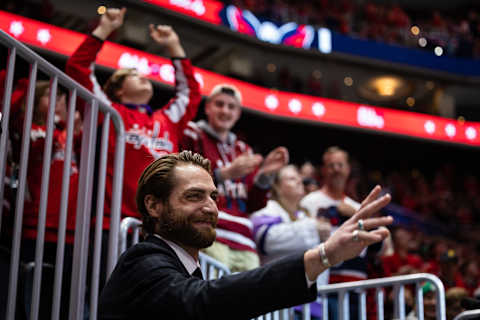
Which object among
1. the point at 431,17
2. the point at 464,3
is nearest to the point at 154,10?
the point at 431,17

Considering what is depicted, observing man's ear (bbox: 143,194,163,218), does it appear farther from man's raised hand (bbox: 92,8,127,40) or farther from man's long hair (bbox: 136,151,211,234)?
man's raised hand (bbox: 92,8,127,40)

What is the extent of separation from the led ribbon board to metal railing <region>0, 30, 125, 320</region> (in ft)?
22.5

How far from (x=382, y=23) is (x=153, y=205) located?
664 inches

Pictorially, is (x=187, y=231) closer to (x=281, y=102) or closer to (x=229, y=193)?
(x=229, y=193)

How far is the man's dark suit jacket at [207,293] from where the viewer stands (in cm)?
136

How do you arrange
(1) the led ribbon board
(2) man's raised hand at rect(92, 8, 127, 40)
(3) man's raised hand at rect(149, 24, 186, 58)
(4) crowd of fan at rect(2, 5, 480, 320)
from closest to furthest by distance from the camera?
(4) crowd of fan at rect(2, 5, 480, 320), (2) man's raised hand at rect(92, 8, 127, 40), (3) man's raised hand at rect(149, 24, 186, 58), (1) the led ribbon board

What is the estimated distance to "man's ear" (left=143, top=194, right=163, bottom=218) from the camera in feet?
5.84

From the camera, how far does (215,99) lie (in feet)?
12.3

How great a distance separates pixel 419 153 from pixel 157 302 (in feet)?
56.8

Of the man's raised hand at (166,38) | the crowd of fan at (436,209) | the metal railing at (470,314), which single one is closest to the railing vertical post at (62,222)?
the man's raised hand at (166,38)

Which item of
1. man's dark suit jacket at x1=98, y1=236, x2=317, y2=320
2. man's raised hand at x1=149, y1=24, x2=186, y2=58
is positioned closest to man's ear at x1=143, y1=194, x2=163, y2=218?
man's dark suit jacket at x1=98, y1=236, x2=317, y2=320

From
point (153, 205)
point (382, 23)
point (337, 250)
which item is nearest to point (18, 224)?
point (153, 205)

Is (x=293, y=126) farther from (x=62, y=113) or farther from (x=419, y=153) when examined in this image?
(x=62, y=113)

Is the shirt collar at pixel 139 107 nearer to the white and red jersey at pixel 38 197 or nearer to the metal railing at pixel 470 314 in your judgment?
the white and red jersey at pixel 38 197
